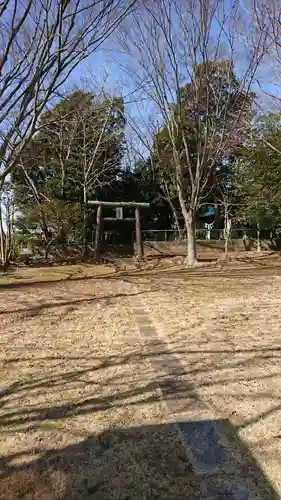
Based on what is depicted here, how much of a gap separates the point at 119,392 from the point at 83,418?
45cm

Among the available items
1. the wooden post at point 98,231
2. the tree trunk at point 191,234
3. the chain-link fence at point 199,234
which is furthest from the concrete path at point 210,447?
the chain-link fence at point 199,234

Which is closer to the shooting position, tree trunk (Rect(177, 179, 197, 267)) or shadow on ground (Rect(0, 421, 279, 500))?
shadow on ground (Rect(0, 421, 279, 500))

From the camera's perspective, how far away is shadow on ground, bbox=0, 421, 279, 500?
1.91 m

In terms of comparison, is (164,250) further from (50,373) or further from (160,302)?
(50,373)

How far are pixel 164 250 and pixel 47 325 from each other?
1426cm

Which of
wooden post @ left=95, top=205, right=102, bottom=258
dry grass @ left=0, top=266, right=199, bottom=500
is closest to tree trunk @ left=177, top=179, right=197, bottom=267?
wooden post @ left=95, top=205, right=102, bottom=258

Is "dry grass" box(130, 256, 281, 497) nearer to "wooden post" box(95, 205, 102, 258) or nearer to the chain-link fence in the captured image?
"wooden post" box(95, 205, 102, 258)

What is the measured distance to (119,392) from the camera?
10.0ft

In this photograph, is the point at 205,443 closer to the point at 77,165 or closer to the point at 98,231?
the point at 98,231

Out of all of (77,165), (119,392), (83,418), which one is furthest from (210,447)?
(77,165)

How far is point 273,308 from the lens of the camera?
6.10 metres

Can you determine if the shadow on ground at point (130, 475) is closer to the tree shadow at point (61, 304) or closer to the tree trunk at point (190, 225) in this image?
the tree shadow at point (61, 304)

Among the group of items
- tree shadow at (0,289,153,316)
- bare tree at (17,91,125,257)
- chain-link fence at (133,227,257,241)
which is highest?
bare tree at (17,91,125,257)

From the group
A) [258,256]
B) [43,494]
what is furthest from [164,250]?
[43,494]
